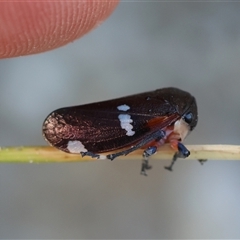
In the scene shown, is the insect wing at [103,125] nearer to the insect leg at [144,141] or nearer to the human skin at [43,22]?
the insect leg at [144,141]

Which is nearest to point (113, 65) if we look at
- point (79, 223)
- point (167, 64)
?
point (167, 64)

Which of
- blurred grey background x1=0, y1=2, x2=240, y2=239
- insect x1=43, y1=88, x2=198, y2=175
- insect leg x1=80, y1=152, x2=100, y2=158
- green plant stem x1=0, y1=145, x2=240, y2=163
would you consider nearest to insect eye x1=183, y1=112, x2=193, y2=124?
insect x1=43, y1=88, x2=198, y2=175

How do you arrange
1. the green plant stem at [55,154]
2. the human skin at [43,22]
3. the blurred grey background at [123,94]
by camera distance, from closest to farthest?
the human skin at [43,22], the green plant stem at [55,154], the blurred grey background at [123,94]

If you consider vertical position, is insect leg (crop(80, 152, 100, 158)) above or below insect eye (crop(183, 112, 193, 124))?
below

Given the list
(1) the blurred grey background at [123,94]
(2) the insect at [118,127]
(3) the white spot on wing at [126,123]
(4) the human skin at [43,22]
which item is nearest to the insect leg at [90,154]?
(2) the insect at [118,127]

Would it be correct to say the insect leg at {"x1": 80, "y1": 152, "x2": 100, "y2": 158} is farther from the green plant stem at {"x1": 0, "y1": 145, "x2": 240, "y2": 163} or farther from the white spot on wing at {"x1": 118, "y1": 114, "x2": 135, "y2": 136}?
the white spot on wing at {"x1": 118, "y1": 114, "x2": 135, "y2": 136}

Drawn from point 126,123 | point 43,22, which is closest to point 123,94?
point 126,123

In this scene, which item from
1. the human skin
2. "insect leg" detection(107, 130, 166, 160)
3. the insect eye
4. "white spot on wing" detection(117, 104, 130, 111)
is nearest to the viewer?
the human skin
